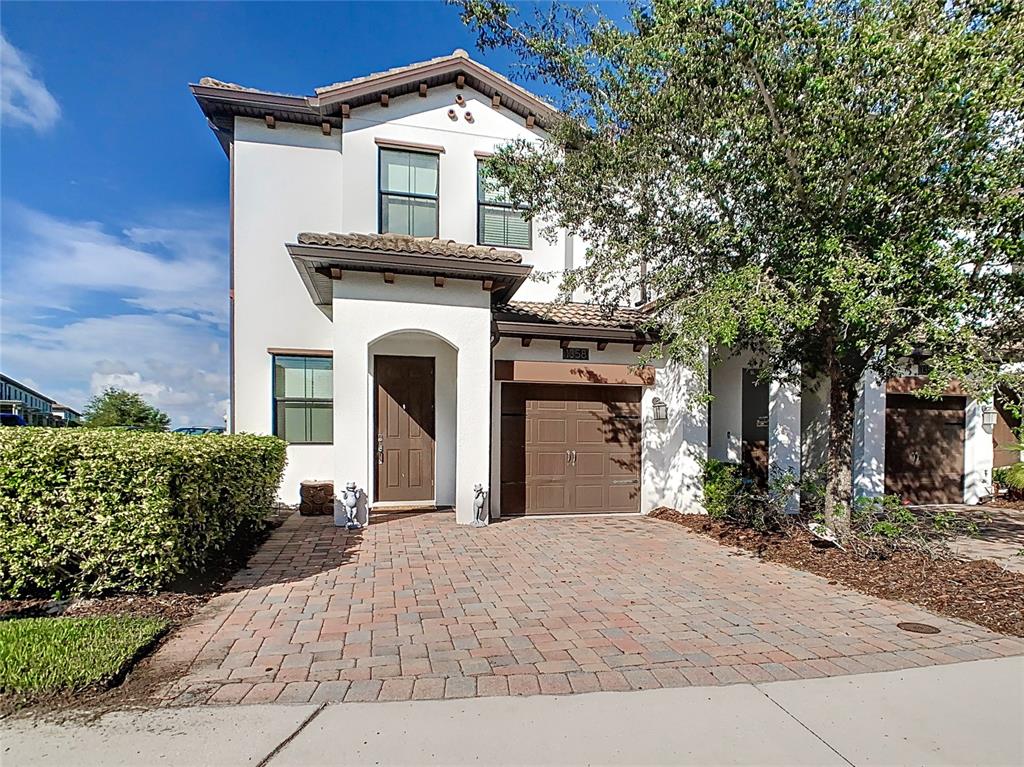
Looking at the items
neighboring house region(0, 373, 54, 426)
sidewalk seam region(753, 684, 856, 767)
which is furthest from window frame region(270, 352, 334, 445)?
neighboring house region(0, 373, 54, 426)

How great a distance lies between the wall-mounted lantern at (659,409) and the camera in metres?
9.83

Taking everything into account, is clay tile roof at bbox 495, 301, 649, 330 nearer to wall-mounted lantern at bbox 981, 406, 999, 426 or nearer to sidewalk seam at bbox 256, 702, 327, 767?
sidewalk seam at bbox 256, 702, 327, 767

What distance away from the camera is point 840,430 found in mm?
7172

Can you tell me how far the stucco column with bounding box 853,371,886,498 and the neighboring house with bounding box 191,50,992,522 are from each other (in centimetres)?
3

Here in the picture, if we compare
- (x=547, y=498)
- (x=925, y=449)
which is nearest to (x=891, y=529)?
(x=547, y=498)

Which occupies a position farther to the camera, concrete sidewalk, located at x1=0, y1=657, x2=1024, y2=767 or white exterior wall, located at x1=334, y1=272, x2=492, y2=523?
white exterior wall, located at x1=334, y1=272, x2=492, y2=523

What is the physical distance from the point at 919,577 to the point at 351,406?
7610 mm

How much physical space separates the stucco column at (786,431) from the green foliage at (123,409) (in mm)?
25275

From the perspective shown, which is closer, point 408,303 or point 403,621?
point 403,621

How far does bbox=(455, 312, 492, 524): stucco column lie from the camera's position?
862 cm

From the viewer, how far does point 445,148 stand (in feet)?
37.2

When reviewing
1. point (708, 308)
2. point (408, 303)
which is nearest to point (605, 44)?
point (708, 308)

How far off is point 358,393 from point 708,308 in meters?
5.26

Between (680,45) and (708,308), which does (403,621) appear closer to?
(708,308)
